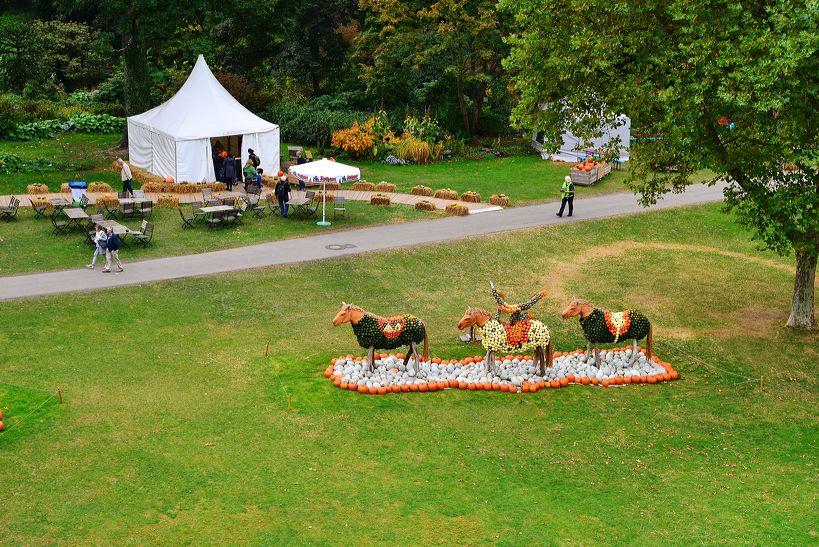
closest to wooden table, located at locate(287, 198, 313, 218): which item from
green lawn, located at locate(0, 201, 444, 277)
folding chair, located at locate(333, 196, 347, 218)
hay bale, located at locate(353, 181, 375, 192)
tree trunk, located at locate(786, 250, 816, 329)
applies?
green lawn, located at locate(0, 201, 444, 277)

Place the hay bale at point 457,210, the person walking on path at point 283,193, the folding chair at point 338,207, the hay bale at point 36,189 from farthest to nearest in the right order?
1. the hay bale at point 36,189
2. the hay bale at point 457,210
3. the folding chair at point 338,207
4. the person walking on path at point 283,193

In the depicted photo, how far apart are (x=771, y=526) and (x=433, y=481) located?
5.06 metres

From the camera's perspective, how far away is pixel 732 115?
1897 centimetres

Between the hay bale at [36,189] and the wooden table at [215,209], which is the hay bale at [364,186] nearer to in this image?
the wooden table at [215,209]

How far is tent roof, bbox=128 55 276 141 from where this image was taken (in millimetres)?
34375

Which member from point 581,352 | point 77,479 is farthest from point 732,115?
point 77,479

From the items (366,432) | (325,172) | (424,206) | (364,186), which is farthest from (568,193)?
(366,432)

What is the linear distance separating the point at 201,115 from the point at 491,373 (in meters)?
21.8

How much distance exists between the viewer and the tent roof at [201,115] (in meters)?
34.4

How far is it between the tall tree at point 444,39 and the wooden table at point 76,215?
19.7m

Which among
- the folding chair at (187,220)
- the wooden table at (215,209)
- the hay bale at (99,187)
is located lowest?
the folding chair at (187,220)

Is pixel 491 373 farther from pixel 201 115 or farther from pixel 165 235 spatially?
pixel 201 115

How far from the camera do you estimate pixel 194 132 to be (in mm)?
34031

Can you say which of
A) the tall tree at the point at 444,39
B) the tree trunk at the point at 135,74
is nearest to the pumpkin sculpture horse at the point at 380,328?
the tree trunk at the point at 135,74
